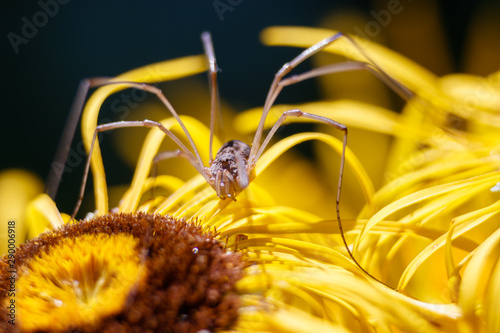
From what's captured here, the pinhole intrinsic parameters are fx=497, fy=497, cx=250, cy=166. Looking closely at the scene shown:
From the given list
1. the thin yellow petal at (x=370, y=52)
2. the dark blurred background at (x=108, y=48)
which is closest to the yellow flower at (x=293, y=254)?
the thin yellow petal at (x=370, y=52)

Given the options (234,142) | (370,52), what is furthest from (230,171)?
(370,52)

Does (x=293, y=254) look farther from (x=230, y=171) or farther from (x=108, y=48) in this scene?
(x=108, y=48)

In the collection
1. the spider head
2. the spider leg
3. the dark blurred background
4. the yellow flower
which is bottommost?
the yellow flower

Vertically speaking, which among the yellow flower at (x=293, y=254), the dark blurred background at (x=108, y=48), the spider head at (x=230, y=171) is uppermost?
the dark blurred background at (x=108, y=48)

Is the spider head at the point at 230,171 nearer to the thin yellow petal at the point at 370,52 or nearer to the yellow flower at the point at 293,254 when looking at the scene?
the yellow flower at the point at 293,254

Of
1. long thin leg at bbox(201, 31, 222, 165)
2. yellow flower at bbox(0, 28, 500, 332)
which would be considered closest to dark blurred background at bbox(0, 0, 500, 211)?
long thin leg at bbox(201, 31, 222, 165)

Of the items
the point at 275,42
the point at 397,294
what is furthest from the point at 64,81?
the point at 397,294

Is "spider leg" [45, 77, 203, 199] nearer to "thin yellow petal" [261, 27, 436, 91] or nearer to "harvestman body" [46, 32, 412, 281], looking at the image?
"harvestman body" [46, 32, 412, 281]
